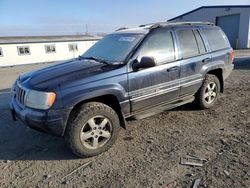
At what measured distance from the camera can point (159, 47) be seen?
4285mm

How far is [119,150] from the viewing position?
3.89 meters

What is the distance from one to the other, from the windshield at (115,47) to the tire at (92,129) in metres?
0.98

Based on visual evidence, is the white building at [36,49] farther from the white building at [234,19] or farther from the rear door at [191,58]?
the rear door at [191,58]

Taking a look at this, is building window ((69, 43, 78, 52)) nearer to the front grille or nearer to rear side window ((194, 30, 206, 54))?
rear side window ((194, 30, 206, 54))

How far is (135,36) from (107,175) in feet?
8.07

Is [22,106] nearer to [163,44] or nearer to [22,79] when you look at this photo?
[22,79]

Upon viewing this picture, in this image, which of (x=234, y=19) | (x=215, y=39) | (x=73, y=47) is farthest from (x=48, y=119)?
(x=234, y=19)

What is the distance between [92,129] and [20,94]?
1284mm

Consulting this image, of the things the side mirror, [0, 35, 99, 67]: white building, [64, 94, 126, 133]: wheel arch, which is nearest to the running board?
[64, 94, 126, 133]: wheel arch

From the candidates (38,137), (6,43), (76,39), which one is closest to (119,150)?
(38,137)

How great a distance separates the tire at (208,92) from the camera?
5.19 meters

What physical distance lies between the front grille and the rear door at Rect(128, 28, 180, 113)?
1.65 meters

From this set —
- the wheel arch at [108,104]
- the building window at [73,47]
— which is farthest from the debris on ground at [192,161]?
the building window at [73,47]

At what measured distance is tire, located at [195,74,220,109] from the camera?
17.0 feet
